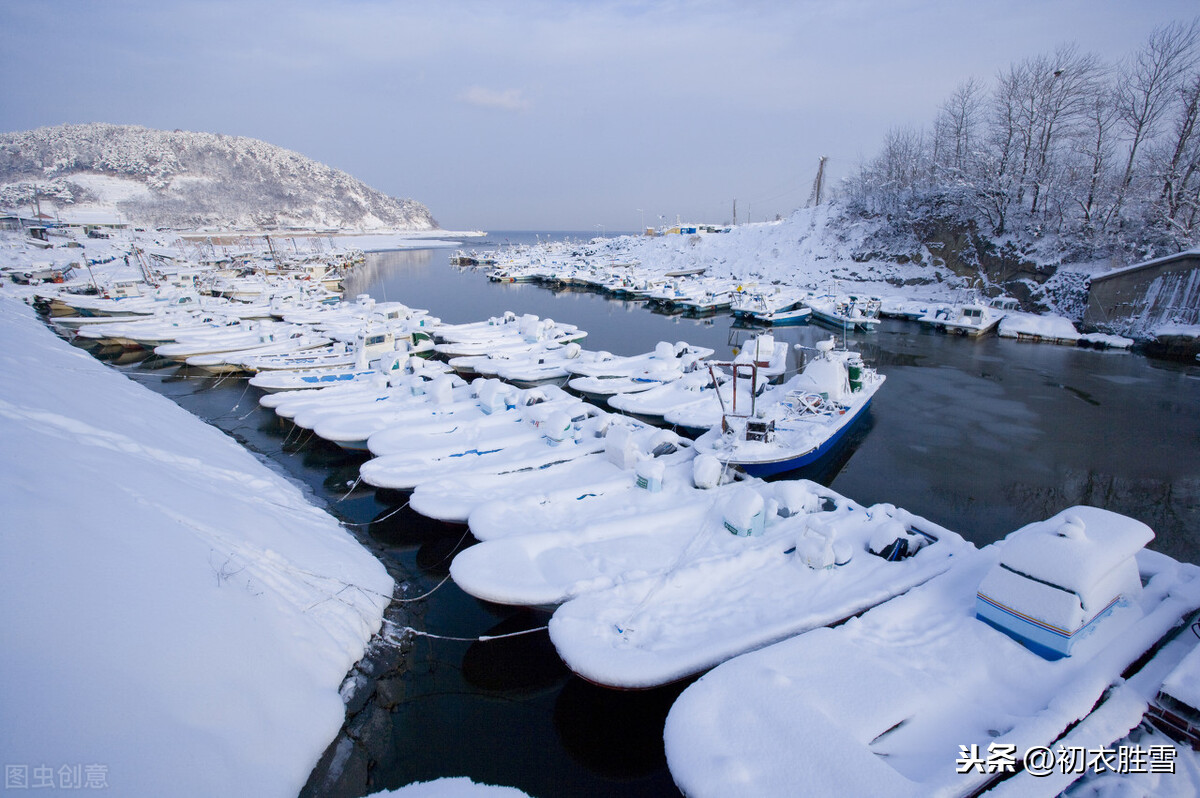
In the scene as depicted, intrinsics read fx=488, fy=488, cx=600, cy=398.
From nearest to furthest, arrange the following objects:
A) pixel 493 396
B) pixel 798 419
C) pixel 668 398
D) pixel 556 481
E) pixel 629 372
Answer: pixel 556 481, pixel 798 419, pixel 493 396, pixel 668 398, pixel 629 372

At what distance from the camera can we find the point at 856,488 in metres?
13.8

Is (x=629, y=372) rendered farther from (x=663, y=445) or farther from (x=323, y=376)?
(x=323, y=376)

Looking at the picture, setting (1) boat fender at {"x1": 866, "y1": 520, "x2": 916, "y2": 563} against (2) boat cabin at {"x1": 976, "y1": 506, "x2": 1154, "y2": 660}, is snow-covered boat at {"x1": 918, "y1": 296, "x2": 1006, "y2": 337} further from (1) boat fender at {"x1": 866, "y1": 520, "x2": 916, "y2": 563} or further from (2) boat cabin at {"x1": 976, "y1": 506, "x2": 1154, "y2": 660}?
(2) boat cabin at {"x1": 976, "y1": 506, "x2": 1154, "y2": 660}

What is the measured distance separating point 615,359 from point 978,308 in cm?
2642

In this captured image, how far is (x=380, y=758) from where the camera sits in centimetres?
628

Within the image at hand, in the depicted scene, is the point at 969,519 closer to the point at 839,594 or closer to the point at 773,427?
the point at 773,427

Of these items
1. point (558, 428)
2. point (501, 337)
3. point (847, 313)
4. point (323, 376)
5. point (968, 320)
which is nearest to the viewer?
point (558, 428)

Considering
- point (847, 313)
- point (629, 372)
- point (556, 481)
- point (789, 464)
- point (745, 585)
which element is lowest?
point (789, 464)

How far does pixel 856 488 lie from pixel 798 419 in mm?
2534

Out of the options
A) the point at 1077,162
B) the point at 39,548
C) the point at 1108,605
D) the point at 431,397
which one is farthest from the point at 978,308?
the point at 39,548

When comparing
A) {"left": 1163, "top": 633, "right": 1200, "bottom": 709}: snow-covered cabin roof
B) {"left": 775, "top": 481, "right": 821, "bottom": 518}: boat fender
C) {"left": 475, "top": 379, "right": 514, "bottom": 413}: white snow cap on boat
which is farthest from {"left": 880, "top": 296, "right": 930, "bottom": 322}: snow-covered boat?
{"left": 1163, "top": 633, "right": 1200, "bottom": 709}: snow-covered cabin roof

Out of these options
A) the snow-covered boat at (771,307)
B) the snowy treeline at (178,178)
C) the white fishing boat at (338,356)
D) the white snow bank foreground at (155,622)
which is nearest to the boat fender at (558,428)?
the white snow bank foreground at (155,622)

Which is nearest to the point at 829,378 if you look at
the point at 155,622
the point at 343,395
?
the point at 155,622

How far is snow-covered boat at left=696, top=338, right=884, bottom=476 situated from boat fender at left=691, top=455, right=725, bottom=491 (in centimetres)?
93
